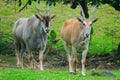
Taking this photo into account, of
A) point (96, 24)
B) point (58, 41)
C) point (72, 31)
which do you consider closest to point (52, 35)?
point (58, 41)

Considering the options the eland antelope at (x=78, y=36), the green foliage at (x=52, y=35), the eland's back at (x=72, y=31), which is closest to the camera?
the eland antelope at (x=78, y=36)

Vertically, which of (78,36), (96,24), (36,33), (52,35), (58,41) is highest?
(78,36)

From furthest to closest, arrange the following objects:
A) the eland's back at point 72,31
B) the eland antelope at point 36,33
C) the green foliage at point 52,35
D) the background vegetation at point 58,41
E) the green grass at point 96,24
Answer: the green grass at point 96,24
the green foliage at point 52,35
the eland antelope at point 36,33
the eland's back at point 72,31
the background vegetation at point 58,41

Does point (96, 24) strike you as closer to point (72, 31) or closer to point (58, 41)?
point (58, 41)

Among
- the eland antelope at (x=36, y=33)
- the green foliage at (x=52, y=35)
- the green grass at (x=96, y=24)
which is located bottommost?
the green grass at (x=96, y=24)

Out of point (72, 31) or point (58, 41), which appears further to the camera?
point (58, 41)

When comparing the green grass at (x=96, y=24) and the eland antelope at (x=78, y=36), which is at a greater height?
the eland antelope at (x=78, y=36)

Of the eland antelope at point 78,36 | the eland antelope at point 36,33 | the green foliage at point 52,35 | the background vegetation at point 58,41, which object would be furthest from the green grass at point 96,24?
the eland antelope at point 78,36

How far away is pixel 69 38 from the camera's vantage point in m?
18.1

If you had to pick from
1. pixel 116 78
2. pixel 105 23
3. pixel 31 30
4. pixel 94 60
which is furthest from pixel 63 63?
pixel 105 23

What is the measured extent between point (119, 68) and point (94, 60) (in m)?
2.10

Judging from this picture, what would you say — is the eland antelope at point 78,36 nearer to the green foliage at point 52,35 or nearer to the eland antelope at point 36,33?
the eland antelope at point 36,33

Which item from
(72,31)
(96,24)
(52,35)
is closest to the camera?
(72,31)

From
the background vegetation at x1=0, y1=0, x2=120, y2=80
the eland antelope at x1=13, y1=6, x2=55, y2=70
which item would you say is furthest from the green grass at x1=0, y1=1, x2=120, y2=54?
the eland antelope at x1=13, y1=6, x2=55, y2=70
